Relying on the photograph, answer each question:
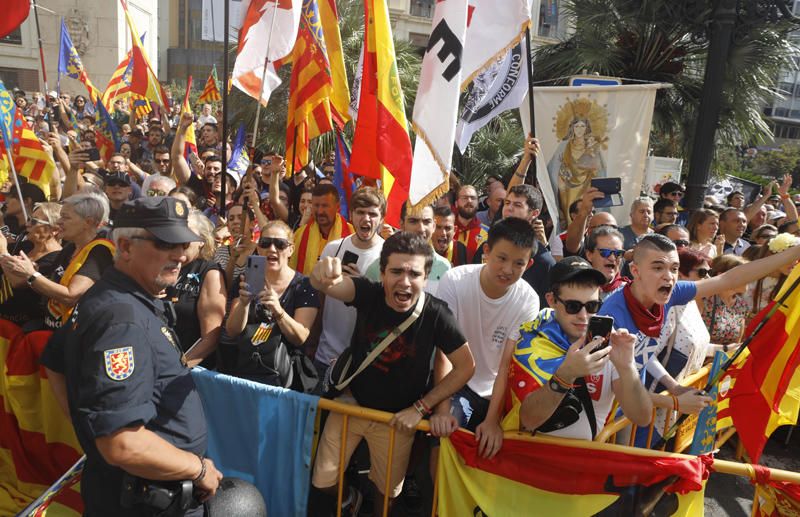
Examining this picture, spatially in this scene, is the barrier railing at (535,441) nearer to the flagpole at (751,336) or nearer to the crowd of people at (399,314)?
the crowd of people at (399,314)

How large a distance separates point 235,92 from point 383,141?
44.4ft

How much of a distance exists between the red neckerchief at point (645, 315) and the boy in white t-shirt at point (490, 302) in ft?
1.81

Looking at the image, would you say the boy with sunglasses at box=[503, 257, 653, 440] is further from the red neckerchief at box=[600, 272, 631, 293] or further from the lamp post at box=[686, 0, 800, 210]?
the lamp post at box=[686, 0, 800, 210]

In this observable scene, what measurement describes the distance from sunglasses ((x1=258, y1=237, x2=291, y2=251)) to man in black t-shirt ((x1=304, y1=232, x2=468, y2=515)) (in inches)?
23.7

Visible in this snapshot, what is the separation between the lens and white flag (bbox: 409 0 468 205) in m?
3.65

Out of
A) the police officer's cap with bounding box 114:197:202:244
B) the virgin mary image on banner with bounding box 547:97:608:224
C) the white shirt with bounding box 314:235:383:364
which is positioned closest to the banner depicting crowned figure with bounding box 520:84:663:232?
the virgin mary image on banner with bounding box 547:97:608:224

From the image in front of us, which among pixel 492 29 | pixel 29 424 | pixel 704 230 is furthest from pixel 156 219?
pixel 704 230

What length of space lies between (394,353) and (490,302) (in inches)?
29.4

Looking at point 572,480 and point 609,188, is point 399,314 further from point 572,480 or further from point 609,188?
point 609,188

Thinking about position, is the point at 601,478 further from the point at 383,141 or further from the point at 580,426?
the point at 383,141


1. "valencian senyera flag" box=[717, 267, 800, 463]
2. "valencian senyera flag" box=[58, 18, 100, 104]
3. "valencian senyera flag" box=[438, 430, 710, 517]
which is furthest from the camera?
"valencian senyera flag" box=[58, 18, 100, 104]

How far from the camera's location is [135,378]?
1.88 meters

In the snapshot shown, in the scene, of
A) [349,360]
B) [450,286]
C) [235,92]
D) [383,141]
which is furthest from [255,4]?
[235,92]

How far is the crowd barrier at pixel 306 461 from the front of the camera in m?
2.48
